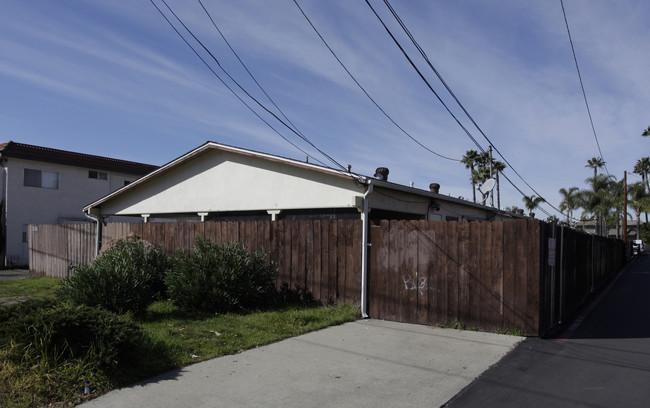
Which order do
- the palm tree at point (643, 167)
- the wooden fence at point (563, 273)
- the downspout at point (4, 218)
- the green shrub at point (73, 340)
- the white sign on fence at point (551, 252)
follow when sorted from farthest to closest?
the palm tree at point (643, 167) < the downspout at point (4, 218) < the white sign on fence at point (551, 252) < the wooden fence at point (563, 273) < the green shrub at point (73, 340)

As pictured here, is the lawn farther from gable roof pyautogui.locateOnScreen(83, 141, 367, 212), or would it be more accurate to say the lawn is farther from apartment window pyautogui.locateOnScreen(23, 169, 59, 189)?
apartment window pyautogui.locateOnScreen(23, 169, 59, 189)

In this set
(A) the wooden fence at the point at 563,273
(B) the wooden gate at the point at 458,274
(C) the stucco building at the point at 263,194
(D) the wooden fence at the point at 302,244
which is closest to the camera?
(B) the wooden gate at the point at 458,274

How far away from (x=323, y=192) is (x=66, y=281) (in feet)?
18.4

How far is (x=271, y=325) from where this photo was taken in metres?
8.02

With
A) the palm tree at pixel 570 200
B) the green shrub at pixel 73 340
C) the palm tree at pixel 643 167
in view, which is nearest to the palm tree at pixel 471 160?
the palm tree at pixel 570 200

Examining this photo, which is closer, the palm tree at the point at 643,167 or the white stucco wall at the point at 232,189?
the white stucco wall at the point at 232,189

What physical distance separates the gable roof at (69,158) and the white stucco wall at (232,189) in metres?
9.92

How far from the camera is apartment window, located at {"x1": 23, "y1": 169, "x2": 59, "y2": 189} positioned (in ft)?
77.3

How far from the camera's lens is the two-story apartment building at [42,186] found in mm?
22703

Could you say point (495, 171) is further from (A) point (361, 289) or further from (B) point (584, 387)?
(B) point (584, 387)

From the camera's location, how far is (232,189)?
43.7 feet

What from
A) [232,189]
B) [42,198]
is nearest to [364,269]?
[232,189]

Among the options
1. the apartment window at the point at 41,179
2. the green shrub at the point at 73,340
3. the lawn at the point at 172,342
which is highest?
the apartment window at the point at 41,179

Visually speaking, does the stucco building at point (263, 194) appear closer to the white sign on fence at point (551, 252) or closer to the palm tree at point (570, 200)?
the white sign on fence at point (551, 252)
